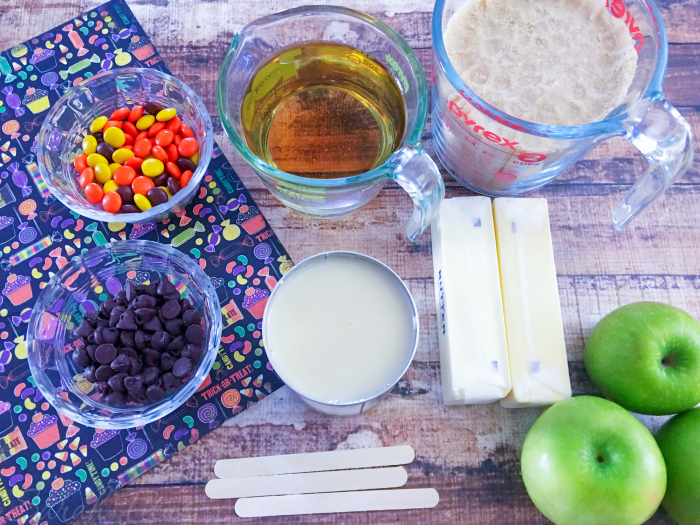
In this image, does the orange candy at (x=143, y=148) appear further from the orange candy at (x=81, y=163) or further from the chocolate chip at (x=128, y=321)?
the chocolate chip at (x=128, y=321)

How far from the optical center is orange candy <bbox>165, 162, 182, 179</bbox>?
93 cm

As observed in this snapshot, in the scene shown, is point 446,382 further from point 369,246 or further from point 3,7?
point 3,7

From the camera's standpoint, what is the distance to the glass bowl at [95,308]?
0.85 meters

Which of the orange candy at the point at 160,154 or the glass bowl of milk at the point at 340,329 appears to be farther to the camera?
the orange candy at the point at 160,154

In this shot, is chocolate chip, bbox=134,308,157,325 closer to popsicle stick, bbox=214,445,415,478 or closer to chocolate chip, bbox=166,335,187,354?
chocolate chip, bbox=166,335,187,354

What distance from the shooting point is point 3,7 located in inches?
41.9

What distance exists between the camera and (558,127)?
0.72 metres

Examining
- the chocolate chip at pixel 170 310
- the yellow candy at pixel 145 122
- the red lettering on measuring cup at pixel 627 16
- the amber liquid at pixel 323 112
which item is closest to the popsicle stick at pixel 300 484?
the chocolate chip at pixel 170 310

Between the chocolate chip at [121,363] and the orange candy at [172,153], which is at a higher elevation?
the orange candy at [172,153]

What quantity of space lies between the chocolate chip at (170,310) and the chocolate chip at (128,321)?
4 cm

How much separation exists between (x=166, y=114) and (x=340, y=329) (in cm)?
47

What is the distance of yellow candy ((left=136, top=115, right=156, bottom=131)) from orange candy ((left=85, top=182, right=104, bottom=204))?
0.12 meters

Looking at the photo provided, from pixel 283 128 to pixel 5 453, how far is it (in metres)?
0.66

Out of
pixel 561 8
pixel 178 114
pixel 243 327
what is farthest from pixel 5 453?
pixel 561 8
